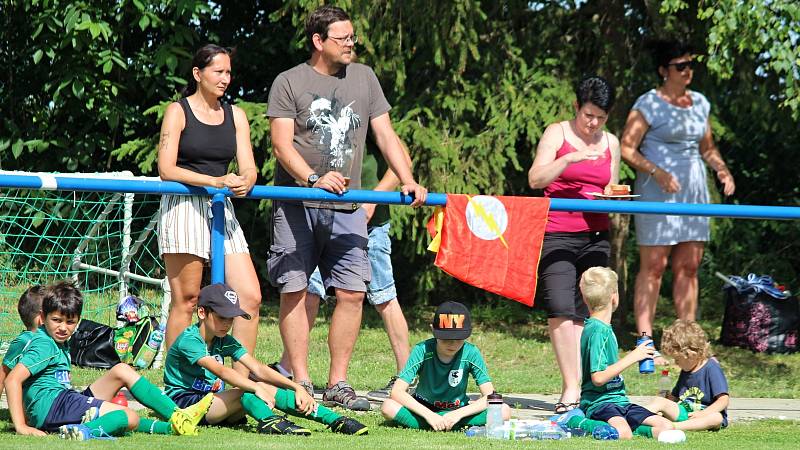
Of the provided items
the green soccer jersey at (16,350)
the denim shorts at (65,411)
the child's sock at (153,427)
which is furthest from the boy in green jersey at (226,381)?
the green soccer jersey at (16,350)

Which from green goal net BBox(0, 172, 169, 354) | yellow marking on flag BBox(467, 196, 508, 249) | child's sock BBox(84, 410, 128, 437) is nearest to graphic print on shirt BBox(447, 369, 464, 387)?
yellow marking on flag BBox(467, 196, 508, 249)

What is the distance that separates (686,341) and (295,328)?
7.13 ft

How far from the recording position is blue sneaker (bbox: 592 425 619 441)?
6.06m

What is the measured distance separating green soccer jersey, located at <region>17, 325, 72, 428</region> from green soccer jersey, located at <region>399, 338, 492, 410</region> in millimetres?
1719

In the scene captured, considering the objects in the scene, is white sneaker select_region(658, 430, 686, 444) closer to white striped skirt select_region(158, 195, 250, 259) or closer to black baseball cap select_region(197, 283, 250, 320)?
black baseball cap select_region(197, 283, 250, 320)

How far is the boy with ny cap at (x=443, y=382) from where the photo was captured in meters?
6.25

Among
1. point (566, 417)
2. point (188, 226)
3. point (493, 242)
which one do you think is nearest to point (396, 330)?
point (493, 242)

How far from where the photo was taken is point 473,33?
10.4 metres

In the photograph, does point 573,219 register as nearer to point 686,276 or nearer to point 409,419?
point 686,276

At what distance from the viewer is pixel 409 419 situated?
6.25 meters

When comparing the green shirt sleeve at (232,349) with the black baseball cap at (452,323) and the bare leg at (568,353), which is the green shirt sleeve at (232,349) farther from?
the bare leg at (568,353)

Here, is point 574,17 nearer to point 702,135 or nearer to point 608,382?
point 702,135

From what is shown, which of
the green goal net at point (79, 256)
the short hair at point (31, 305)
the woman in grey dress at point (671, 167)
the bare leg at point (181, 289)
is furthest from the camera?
the green goal net at point (79, 256)

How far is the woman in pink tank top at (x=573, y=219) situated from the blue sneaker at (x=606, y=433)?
0.83 meters
